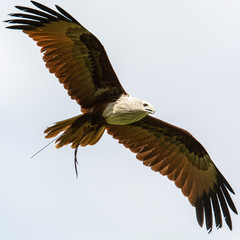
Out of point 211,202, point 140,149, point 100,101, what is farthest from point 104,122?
point 211,202

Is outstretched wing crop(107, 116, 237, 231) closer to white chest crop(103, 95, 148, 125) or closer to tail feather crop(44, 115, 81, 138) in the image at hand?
white chest crop(103, 95, 148, 125)

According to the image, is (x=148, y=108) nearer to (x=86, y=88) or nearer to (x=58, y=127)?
(x=86, y=88)

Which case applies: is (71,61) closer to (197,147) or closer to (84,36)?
(84,36)

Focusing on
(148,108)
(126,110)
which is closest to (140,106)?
(148,108)

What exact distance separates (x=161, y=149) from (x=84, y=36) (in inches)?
130

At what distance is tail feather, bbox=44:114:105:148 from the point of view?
11.4 metres

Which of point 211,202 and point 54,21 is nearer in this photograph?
point 54,21

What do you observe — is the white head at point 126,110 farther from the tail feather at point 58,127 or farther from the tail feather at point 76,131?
the tail feather at point 58,127

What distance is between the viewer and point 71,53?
1148 cm

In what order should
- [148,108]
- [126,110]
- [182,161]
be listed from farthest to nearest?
[182,161]
[126,110]
[148,108]

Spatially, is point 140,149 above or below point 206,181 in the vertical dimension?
above

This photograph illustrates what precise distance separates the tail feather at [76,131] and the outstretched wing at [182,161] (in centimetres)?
77

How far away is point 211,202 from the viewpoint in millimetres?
12984

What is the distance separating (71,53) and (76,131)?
1589 mm
